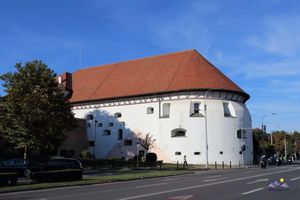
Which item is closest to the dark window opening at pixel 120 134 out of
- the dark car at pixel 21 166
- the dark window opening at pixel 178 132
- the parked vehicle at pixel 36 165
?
the dark window opening at pixel 178 132

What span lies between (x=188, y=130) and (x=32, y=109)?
28.7 meters

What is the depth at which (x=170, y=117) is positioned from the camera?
217 feet

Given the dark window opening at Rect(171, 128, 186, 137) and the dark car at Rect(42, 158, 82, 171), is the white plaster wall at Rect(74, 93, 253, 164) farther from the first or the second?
the dark car at Rect(42, 158, 82, 171)

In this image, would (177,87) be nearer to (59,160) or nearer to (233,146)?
(233,146)

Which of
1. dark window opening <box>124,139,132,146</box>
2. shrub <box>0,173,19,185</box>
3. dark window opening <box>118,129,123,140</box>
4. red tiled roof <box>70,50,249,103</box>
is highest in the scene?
red tiled roof <box>70,50,249,103</box>

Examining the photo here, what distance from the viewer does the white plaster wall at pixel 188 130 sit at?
6431cm

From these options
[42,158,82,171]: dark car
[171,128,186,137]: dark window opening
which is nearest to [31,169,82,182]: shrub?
[42,158,82,171]: dark car

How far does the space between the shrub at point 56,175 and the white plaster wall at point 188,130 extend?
37.7 metres

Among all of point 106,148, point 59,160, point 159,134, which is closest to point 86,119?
point 106,148

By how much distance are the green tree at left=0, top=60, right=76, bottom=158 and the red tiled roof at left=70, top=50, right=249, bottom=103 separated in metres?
24.3

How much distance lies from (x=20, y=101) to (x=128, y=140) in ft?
95.5

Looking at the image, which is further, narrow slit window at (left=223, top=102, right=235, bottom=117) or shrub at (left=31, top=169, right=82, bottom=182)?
narrow slit window at (left=223, top=102, right=235, bottom=117)

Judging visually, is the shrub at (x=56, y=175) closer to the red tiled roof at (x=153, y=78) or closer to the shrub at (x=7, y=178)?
the shrub at (x=7, y=178)

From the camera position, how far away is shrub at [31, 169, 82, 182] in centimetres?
2556
